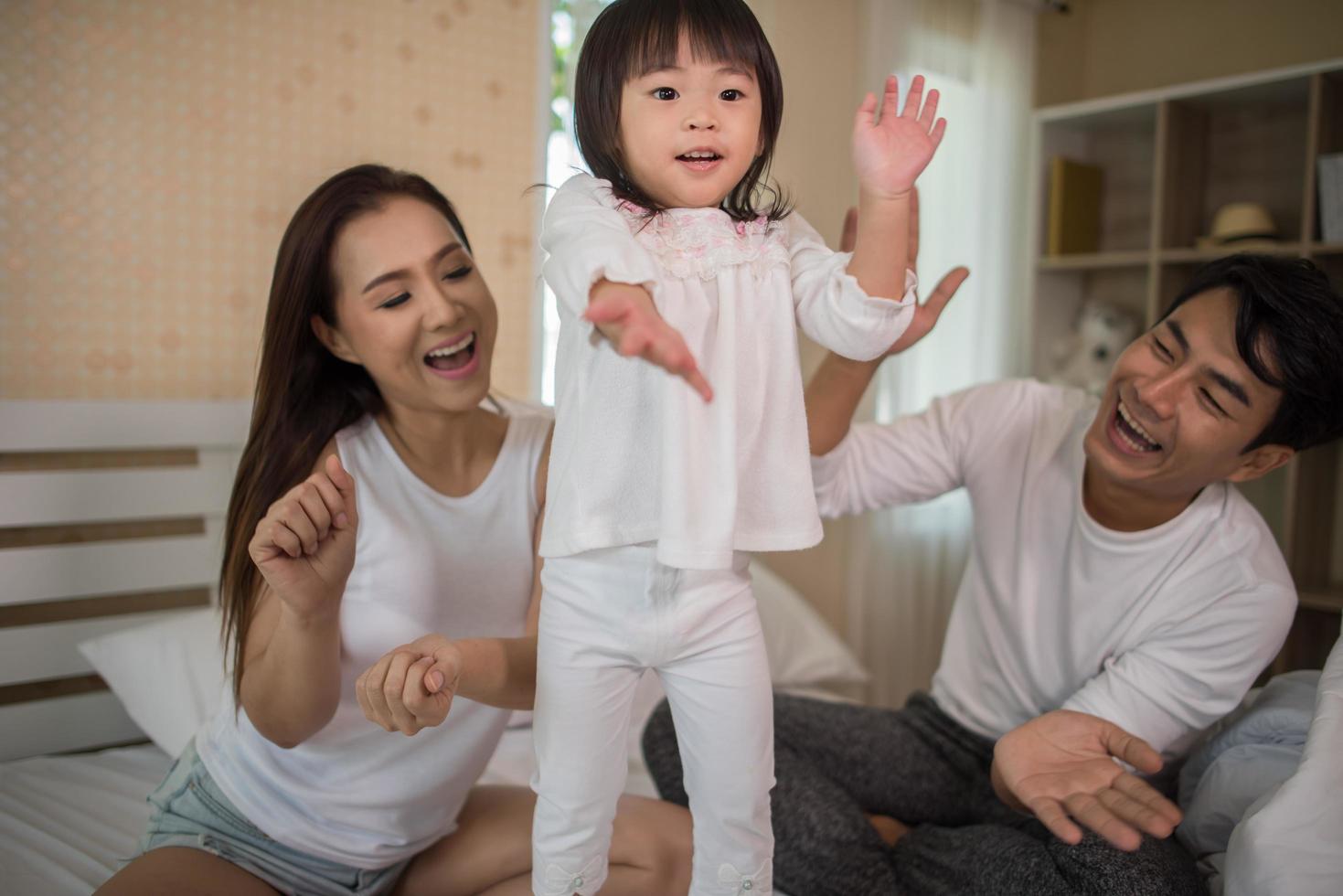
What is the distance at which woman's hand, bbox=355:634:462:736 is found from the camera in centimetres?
90

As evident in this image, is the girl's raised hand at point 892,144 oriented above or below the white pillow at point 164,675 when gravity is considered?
above

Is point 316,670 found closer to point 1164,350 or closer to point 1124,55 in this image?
point 1164,350

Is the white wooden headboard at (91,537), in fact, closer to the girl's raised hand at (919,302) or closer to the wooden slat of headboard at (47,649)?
the wooden slat of headboard at (47,649)

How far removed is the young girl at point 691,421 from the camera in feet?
2.80

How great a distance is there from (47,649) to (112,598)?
16cm

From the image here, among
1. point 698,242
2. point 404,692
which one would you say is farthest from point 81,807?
point 698,242

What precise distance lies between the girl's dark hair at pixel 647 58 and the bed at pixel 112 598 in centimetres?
120

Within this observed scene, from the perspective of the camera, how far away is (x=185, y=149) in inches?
77.2

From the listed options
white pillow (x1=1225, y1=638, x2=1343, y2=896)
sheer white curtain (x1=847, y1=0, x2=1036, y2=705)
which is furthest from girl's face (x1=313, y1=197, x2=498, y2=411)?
sheer white curtain (x1=847, y1=0, x2=1036, y2=705)

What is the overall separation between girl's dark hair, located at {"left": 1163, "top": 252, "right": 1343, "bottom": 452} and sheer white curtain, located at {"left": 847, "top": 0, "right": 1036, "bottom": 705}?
1.63 m

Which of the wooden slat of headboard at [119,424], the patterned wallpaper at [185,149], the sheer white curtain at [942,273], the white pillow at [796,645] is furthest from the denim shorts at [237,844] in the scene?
the sheer white curtain at [942,273]

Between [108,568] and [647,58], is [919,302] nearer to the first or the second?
[647,58]

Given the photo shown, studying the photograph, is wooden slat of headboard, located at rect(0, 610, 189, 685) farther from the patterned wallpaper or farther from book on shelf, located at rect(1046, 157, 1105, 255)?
book on shelf, located at rect(1046, 157, 1105, 255)

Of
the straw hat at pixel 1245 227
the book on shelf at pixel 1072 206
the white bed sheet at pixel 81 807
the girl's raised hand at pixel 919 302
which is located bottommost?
the white bed sheet at pixel 81 807
